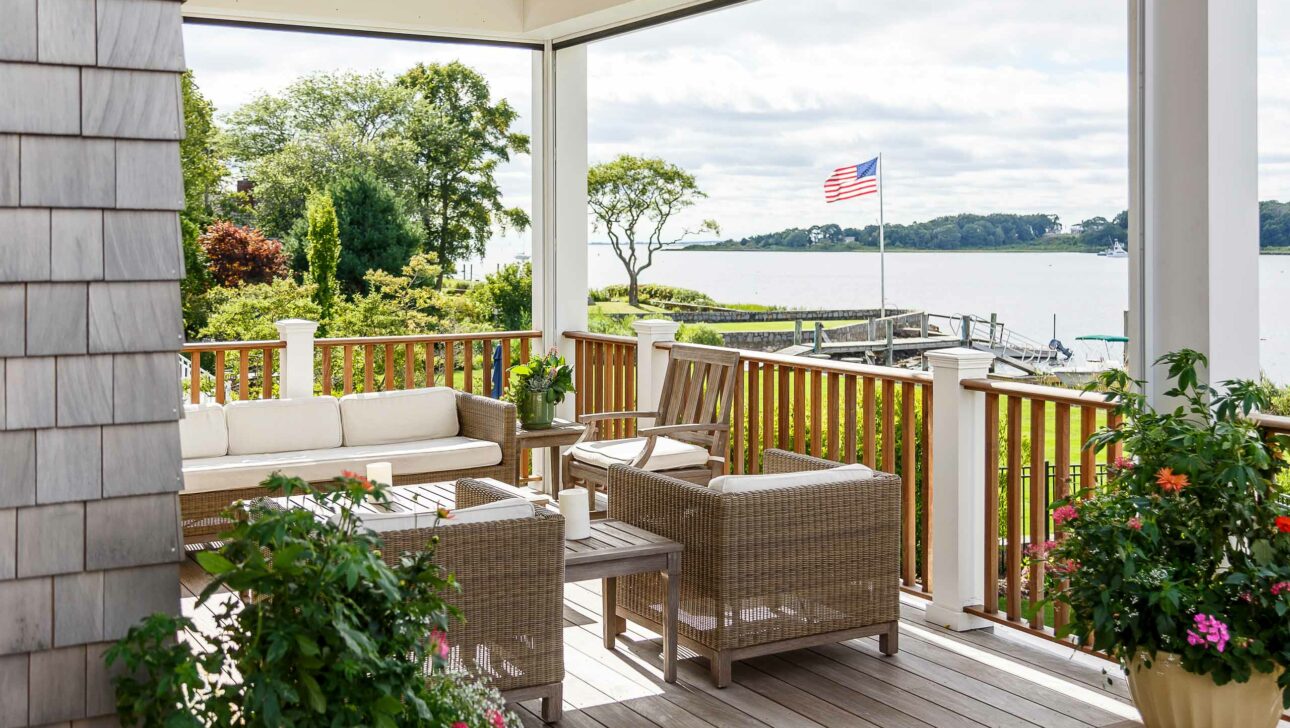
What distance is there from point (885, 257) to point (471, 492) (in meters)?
23.1

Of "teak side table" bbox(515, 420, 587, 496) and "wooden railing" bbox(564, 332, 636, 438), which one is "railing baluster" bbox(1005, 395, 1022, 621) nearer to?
→ "teak side table" bbox(515, 420, 587, 496)

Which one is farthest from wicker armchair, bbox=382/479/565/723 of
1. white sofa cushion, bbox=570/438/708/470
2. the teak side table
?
the teak side table

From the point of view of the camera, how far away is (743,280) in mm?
24469

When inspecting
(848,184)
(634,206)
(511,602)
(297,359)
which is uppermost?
(634,206)

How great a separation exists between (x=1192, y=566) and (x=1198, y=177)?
1.15m

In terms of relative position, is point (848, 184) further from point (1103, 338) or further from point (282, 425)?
point (282, 425)

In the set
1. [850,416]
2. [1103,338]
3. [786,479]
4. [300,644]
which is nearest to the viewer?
[300,644]

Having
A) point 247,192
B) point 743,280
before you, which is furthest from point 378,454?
point 743,280

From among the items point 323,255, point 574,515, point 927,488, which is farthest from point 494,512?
point 323,255

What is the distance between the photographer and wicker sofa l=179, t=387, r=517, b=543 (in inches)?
211

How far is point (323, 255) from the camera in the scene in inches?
596

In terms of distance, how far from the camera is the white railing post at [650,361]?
637cm

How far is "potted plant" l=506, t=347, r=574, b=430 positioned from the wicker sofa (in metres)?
0.20

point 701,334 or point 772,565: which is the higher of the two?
point 701,334
